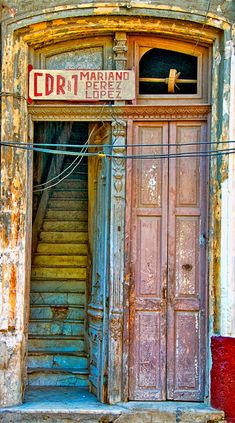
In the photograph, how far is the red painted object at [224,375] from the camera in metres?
6.62

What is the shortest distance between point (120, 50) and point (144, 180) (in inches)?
54.2

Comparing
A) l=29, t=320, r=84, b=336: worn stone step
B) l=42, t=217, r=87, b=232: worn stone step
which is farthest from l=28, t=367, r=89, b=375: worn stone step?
l=42, t=217, r=87, b=232: worn stone step

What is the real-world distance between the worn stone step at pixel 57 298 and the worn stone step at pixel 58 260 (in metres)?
0.43

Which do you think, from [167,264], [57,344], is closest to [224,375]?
[167,264]

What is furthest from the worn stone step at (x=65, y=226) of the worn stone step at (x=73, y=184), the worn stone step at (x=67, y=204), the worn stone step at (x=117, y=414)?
the worn stone step at (x=117, y=414)

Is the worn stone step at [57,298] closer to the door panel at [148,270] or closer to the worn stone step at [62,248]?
the worn stone step at [62,248]

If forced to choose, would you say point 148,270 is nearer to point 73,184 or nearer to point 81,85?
point 81,85

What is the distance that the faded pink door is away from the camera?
6.95 metres

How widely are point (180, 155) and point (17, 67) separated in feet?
6.28

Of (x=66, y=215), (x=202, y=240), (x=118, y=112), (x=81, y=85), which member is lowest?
(x=202, y=240)

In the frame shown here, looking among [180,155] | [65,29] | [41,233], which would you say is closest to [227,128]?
[180,155]

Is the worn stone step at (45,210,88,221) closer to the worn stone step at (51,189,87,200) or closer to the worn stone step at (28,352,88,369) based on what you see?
the worn stone step at (51,189,87,200)

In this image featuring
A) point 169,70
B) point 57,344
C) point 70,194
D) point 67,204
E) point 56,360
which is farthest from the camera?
point 70,194

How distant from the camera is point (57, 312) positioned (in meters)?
8.69
